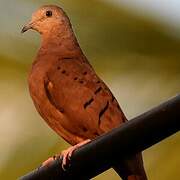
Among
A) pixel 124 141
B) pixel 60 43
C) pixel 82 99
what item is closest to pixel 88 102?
pixel 82 99

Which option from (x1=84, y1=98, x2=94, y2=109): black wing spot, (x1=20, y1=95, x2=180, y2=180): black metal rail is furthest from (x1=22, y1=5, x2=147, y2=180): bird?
(x1=20, y1=95, x2=180, y2=180): black metal rail

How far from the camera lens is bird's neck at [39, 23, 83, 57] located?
1.72m

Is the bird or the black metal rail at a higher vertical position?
Result: the black metal rail

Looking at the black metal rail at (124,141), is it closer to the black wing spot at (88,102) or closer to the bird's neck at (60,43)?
the black wing spot at (88,102)

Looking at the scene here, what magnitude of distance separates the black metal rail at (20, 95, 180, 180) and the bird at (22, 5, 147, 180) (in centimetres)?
29

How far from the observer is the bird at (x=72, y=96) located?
1.46 metres

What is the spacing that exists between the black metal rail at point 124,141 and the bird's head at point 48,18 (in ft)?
2.57

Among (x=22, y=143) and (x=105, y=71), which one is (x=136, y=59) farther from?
(x=22, y=143)

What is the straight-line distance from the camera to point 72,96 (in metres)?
1.52

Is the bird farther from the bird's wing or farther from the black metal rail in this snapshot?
the black metal rail

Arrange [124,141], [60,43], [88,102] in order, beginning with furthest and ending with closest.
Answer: [60,43]
[88,102]
[124,141]

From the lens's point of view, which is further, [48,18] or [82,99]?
[48,18]

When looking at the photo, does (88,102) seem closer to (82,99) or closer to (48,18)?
(82,99)

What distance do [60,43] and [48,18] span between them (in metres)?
0.08
